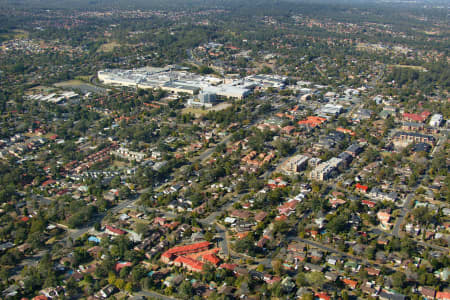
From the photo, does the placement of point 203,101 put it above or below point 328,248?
above

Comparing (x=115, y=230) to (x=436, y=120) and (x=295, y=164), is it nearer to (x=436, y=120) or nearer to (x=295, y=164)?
(x=295, y=164)

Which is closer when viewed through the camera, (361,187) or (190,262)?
(190,262)

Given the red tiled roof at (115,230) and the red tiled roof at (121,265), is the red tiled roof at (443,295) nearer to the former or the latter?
the red tiled roof at (121,265)

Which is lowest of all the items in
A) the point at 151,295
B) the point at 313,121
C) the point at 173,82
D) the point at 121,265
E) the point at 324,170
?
the point at 151,295

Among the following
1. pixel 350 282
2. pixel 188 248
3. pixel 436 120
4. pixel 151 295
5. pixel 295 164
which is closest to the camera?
pixel 151 295

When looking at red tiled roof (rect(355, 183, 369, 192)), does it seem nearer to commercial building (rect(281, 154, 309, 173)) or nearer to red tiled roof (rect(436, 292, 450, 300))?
commercial building (rect(281, 154, 309, 173))

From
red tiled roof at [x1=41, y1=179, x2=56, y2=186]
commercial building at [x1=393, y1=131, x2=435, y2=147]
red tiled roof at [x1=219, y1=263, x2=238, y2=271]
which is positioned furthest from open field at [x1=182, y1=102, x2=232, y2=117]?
red tiled roof at [x1=219, y1=263, x2=238, y2=271]

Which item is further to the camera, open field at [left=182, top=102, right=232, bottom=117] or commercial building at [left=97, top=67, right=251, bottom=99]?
commercial building at [left=97, top=67, right=251, bottom=99]

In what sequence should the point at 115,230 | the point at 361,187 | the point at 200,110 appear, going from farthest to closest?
1. the point at 200,110
2. the point at 361,187
3. the point at 115,230

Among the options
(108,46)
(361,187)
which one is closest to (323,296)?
(361,187)

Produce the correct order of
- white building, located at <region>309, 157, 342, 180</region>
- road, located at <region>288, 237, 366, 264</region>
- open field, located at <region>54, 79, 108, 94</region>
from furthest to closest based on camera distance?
open field, located at <region>54, 79, 108, 94</region>, white building, located at <region>309, 157, 342, 180</region>, road, located at <region>288, 237, 366, 264</region>

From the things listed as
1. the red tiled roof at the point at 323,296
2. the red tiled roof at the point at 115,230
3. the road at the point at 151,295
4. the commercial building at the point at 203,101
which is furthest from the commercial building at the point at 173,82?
the red tiled roof at the point at 323,296

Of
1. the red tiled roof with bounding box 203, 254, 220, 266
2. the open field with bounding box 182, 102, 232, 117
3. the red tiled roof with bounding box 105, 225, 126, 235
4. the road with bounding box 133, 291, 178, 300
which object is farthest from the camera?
the open field with bounding box 182, 102, 232, 117
